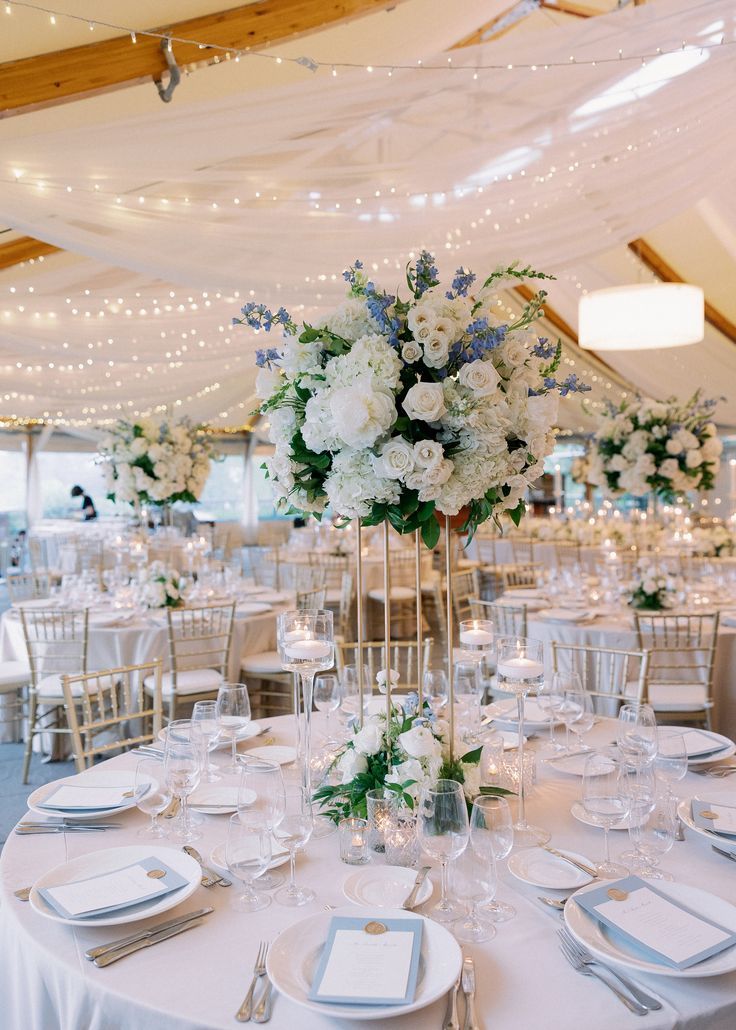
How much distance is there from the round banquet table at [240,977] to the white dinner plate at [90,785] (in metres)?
0.19

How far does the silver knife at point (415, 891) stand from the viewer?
170cm

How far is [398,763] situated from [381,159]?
2854 millimetres

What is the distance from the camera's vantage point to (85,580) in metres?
6.39

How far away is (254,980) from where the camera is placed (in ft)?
4.77

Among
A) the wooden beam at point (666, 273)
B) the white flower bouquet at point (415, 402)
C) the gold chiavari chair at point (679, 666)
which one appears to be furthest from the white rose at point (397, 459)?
the wooden beam at point (666, 273)

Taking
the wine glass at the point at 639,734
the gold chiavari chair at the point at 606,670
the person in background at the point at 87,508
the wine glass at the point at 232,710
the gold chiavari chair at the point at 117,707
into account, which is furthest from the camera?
the person in background at the point at 87,508

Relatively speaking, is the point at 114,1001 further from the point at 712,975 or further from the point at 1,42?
the point at 1,42

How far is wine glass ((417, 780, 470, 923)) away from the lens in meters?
1.61

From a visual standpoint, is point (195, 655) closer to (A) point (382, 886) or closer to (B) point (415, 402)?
(A) point (382, 886)

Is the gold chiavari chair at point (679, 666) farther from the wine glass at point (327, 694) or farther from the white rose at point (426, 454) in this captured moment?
the white rose at point (426, 454)

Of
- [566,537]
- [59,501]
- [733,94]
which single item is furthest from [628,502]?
[733,94]

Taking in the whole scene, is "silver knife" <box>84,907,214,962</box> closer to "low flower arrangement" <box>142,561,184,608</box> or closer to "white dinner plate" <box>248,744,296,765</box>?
"white dinner plate" <box>248,744,296,765</box>

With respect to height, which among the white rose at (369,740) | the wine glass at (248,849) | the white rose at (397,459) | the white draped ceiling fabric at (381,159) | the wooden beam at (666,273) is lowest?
the wine glass at (248,849)

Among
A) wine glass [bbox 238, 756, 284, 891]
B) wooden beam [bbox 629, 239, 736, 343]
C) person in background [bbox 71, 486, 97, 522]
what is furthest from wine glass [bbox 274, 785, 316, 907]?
person in background [bbox 71, 486, 97, 522]
